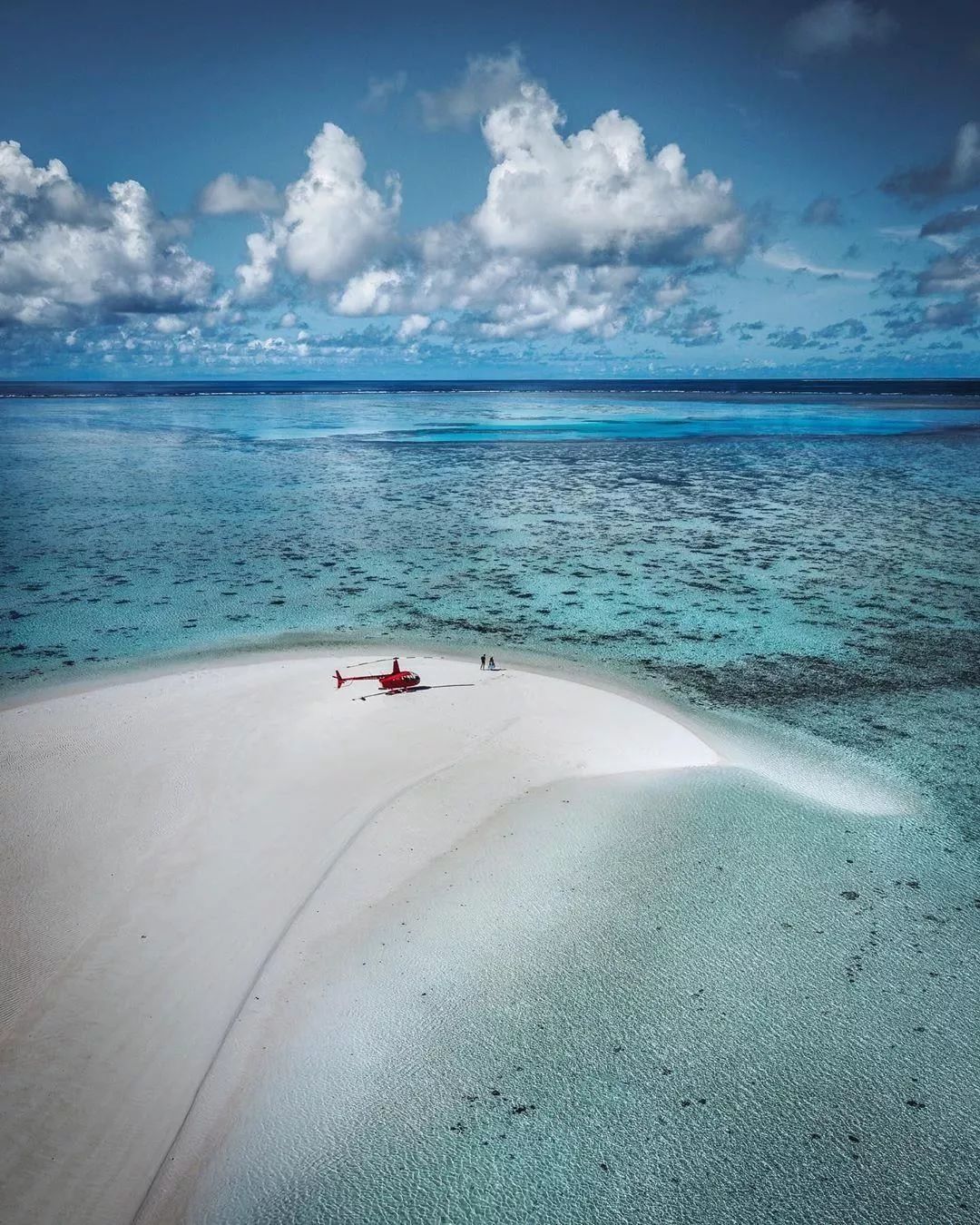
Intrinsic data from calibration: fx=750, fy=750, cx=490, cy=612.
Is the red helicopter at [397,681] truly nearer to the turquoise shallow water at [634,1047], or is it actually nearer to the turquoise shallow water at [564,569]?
the turquoise shallow water at [564,569]

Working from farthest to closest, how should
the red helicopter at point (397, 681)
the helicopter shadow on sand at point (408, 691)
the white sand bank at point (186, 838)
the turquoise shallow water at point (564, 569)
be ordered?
the turquoise shallow water at point (564, 569) < the red helicopter at point (397, 681) < the helicopter shadow on sand at point (408, 691) < the white sand bank at point (186, 838)

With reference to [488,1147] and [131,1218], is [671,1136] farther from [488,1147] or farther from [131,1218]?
[131,1218]

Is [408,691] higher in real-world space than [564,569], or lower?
higher

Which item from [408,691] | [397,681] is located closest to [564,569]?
[408,691]

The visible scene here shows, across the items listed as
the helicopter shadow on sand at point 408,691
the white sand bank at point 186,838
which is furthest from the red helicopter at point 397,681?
the white sand bank at point 186,838

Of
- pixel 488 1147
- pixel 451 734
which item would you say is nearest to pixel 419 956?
pixel 488 1147

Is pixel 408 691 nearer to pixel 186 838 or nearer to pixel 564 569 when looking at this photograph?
pixel 186 838

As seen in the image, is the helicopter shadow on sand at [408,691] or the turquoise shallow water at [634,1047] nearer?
the turquoise shallow water at [634,1047]
